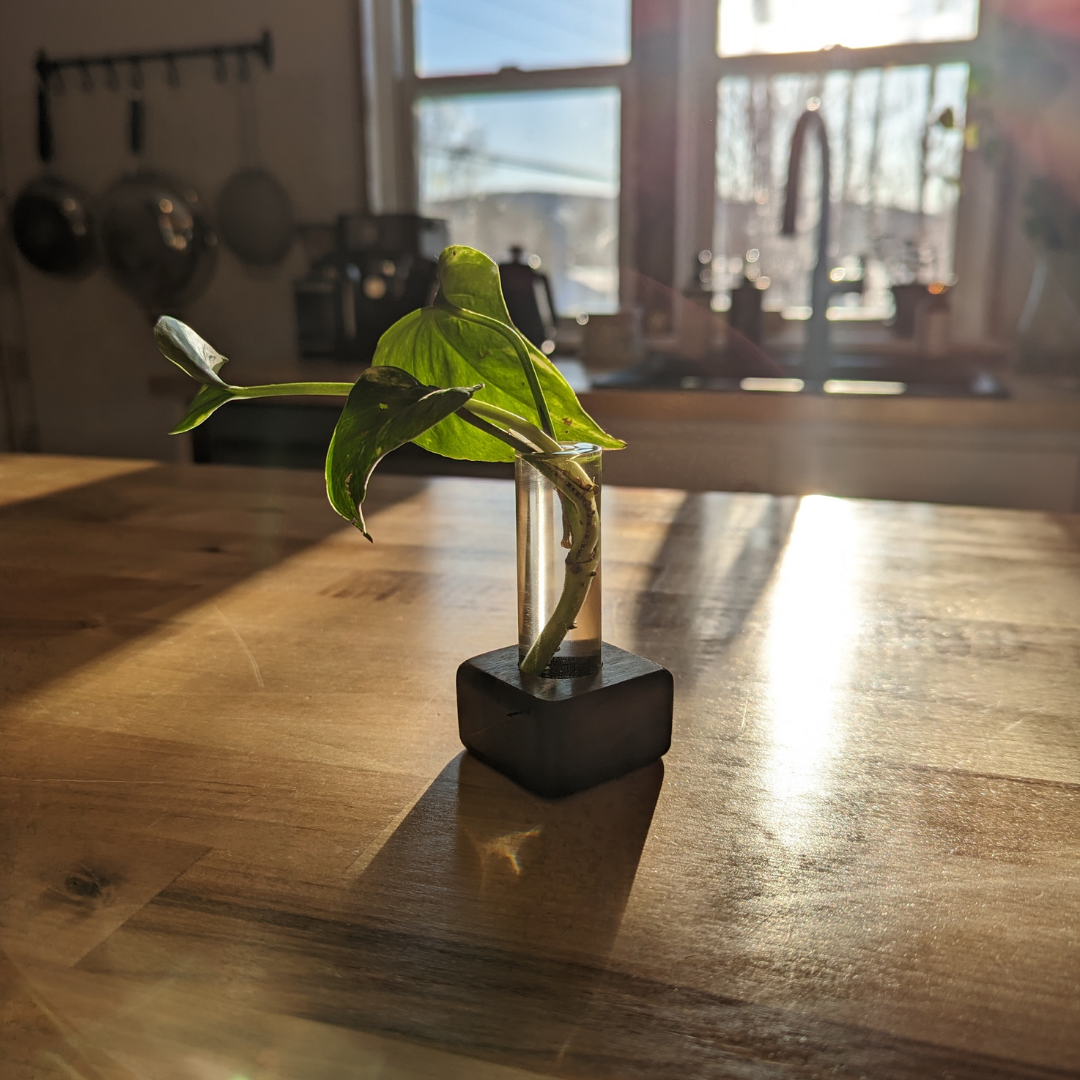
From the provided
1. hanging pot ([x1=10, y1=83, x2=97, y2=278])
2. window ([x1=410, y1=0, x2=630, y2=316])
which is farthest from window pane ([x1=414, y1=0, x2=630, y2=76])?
hanging pot ([x1=10, y1=83, x2=97, y2=278])

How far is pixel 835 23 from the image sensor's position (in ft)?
8.07

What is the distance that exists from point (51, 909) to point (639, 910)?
21 cm

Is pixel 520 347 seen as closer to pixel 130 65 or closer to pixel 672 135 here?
pixel 672 135

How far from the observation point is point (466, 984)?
328mm

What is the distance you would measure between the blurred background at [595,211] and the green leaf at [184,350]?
4.95 feet

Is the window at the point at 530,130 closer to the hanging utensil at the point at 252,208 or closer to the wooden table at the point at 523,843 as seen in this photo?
the hanging utensil at the point at 252,208

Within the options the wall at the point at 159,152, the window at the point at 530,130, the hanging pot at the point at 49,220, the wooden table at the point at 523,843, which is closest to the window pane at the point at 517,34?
the window at the point at 530,130

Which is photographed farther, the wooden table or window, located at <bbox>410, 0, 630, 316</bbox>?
window, located at <bbox>410, 0, 630, 316</bbox>

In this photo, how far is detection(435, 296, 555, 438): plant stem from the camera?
1.33 ft

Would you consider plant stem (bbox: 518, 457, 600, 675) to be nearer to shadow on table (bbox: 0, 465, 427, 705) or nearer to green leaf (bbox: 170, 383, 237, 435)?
green leaf (bbox: 170, 383, 237, 435)

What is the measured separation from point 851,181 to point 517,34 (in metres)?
0.96

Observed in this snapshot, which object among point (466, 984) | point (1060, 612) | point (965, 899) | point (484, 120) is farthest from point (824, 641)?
point (484, 120)

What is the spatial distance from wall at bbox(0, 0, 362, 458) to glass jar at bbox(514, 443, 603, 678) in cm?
238

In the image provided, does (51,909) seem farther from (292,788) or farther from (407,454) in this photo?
(407,454)
